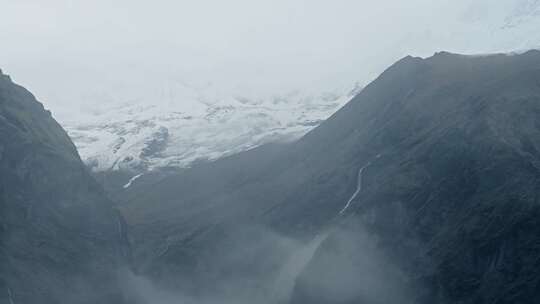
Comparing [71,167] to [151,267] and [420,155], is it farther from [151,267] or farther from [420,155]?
[420,155]

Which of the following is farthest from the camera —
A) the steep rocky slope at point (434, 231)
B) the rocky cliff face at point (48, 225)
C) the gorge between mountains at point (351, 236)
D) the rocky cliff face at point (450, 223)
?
the rocky cliff face at point (48, 225)

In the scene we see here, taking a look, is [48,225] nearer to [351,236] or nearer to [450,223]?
[351,236]

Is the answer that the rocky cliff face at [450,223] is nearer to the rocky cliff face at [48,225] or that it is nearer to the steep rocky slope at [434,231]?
the steep rocky slope at [434,231]

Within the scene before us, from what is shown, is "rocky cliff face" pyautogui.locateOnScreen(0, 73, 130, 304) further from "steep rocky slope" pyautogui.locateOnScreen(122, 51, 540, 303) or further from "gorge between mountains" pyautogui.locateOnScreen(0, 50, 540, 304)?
"steep rocky slope" pyautogui.locateOnScreen(122, 51, 540, 303)

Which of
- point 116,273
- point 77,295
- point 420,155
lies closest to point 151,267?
point 116,273

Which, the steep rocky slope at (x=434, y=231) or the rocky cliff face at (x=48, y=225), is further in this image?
the rocky cliff face at (x=48, y=225)

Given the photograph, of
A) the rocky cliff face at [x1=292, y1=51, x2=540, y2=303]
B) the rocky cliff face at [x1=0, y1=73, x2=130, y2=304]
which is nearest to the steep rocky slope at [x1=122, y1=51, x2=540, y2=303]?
the rocky cliff face at [x1=292, y1=51, x2=540, y2=303]

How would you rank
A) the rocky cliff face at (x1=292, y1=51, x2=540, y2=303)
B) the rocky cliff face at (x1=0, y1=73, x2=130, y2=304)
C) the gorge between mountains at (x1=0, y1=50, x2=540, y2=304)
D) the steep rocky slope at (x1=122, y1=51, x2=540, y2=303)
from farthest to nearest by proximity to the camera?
1. the rocky cliff face at (x1=0, y1=73, x2=130, y2=304)
2. the gorge between mountains at (x1=0, y1=50, x2=540, y2=304)
3. the steep rocky slope at (x1=122, y1=51, x2=540, y2=303)
4. the rocky cliff face at (x1=292, y1=51, x2=540, y2=303)

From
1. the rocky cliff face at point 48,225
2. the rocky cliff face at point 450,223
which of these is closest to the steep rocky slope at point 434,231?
the rocky cliff face at point 450,223
